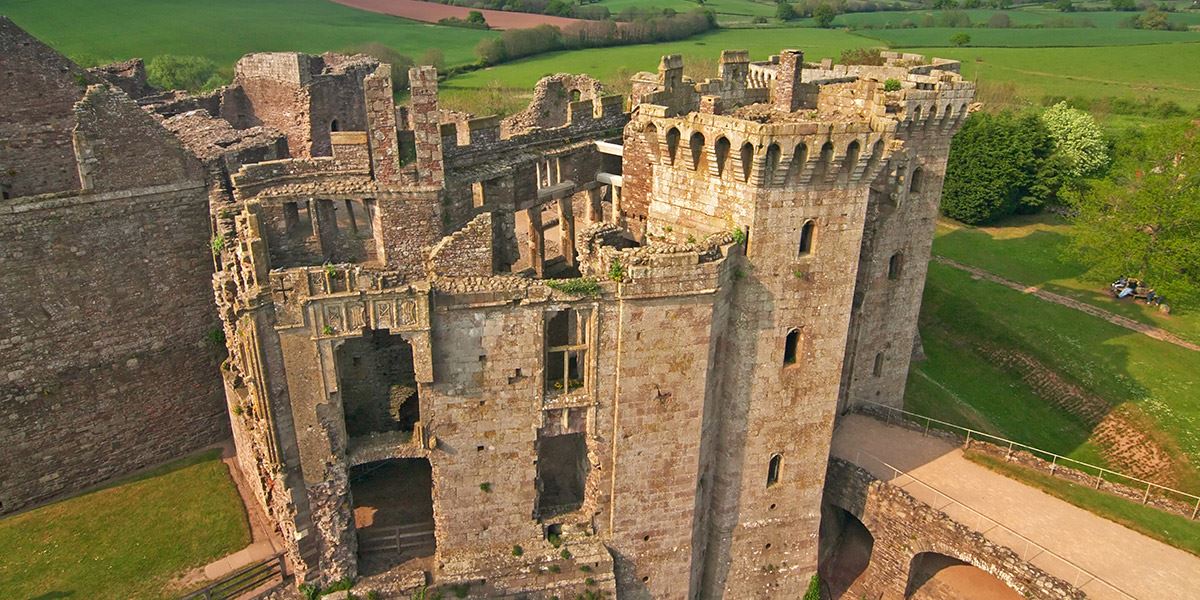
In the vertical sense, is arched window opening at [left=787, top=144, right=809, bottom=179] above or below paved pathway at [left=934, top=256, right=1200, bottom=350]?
above

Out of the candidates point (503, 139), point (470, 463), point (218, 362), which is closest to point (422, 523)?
point (470, 463)

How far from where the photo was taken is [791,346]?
22297mm

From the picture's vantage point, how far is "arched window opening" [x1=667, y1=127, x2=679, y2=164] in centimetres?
2109

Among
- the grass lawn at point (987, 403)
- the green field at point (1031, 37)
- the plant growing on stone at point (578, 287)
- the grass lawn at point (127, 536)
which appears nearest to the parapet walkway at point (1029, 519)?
the grass lawn at point (987, 403)

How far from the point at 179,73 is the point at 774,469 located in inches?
2211

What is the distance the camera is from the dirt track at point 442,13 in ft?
347

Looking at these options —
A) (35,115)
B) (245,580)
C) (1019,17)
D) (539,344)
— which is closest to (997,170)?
(539,344)

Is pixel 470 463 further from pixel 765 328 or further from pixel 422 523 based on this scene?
pixel 765 328

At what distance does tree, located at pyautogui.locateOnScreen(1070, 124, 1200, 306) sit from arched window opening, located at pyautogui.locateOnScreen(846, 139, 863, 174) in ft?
124

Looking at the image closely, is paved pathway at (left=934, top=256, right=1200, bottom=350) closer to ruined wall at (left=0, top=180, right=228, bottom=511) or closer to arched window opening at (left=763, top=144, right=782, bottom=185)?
arched window opening at (left=763, top=144, right=782, bottom=185)

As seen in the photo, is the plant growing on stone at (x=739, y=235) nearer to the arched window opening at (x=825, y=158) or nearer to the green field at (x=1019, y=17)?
the arched window opening at (x=825, y=158)

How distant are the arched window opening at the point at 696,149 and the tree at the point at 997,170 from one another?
48086mm

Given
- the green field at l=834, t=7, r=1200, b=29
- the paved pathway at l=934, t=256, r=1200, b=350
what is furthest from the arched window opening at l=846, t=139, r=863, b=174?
the green field at l=834, t=7, r=1200, b=29

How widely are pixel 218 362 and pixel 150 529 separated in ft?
20.0
